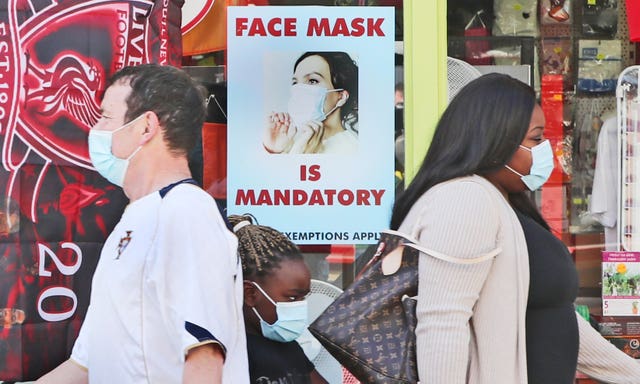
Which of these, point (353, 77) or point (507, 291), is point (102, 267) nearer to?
point (507, 291)

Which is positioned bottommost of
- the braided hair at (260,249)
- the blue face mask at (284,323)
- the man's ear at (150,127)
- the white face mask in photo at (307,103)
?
the blue face mask at (284,323)

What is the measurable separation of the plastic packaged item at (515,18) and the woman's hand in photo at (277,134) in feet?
4.54

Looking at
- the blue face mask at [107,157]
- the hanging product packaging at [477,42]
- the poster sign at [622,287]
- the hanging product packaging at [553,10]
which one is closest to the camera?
the blue face mask at [107,157]

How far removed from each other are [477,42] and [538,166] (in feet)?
7.22

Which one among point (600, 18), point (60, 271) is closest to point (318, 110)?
point (60, 271)

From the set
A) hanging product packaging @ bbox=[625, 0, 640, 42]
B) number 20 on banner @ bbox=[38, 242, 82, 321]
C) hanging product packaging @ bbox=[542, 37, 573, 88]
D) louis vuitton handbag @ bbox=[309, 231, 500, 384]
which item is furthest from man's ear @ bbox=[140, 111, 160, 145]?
hanging product packaging @ bbox=[625, 0, 640, 42]

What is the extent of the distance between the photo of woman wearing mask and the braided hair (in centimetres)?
76

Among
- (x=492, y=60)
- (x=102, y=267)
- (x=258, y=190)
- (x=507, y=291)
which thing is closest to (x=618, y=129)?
(x=492, y=60)

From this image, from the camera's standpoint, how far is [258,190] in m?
4.41

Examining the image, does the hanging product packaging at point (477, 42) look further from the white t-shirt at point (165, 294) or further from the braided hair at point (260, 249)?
the white t-shirt at point (165, 294)

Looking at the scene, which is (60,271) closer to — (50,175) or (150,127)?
(50,175)

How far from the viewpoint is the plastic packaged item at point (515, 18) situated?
5.21 metres

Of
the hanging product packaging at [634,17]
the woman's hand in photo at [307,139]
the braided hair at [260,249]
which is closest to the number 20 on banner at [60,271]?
Result: the braided hair at [260,249]

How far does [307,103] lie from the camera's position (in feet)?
14.7
